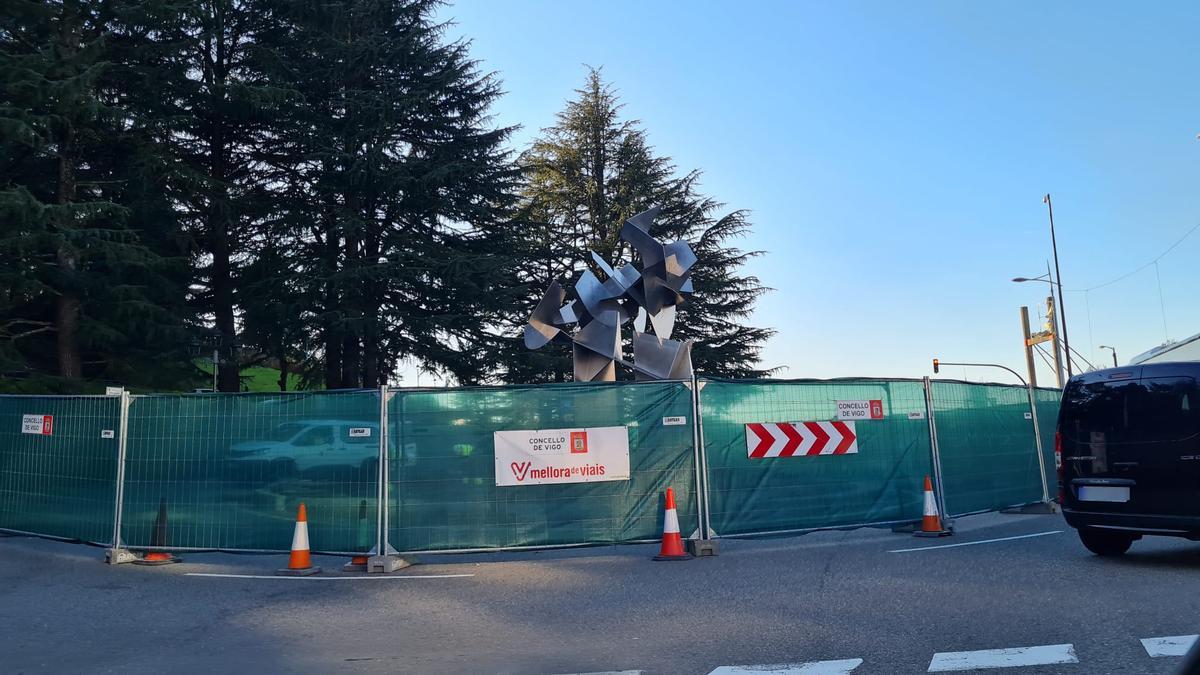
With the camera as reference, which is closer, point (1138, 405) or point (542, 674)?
point (542, 674)

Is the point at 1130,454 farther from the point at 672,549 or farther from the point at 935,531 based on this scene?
the point at 672,549

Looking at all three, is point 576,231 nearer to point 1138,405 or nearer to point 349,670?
point 1138,405

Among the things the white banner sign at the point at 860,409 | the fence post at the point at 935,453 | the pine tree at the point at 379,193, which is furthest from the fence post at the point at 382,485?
the pine tree at the point at 379,193

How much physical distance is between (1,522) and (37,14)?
13.6 m

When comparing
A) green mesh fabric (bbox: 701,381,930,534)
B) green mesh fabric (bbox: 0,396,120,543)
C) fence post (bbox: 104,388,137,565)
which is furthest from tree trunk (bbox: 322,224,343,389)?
green mesh fabric (bbox: 701,381,930,534)

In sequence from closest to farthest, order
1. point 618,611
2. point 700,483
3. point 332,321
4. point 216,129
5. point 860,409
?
point 618,611 → point 700,483 → point 860,409 → point 332,321 → point 216,129

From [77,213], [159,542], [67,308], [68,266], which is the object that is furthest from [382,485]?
[67,308]

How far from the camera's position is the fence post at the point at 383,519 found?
Answer: 9930 mm

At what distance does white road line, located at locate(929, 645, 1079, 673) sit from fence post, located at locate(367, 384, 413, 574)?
628 centimetres

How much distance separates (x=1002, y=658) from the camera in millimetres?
5480

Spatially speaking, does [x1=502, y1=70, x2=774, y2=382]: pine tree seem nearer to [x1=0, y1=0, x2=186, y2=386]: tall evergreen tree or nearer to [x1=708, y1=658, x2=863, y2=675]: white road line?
[x1=0, y1=0, x2=186, y2=386]: tall evergreen tree

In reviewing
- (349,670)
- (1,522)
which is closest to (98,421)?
(1,522)

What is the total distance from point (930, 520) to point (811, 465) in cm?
176

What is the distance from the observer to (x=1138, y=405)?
343 inches
